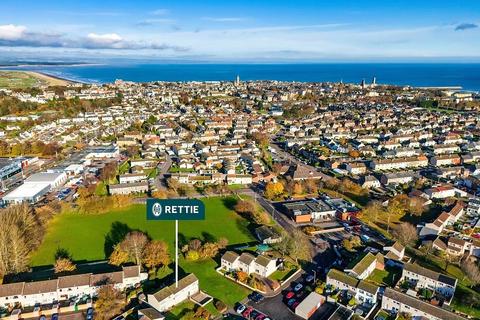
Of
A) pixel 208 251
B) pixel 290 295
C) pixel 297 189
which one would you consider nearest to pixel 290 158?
pixel 297 189

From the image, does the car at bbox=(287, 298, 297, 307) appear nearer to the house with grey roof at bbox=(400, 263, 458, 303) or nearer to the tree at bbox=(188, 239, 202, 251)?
the house with grey roof at bbox=(400, 263, 458, 303)

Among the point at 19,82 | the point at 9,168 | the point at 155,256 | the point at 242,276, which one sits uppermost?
the point at 19,82

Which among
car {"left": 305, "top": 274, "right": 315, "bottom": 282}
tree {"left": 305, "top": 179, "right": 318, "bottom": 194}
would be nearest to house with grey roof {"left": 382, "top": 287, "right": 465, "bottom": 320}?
car {"left": 305, "top": 274, "right": 315, "bottom": 282}

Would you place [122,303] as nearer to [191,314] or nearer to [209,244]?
[191,314]

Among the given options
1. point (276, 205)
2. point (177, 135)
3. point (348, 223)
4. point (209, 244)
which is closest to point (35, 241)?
point (209, 244)

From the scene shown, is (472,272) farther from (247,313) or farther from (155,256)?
(155,256)
